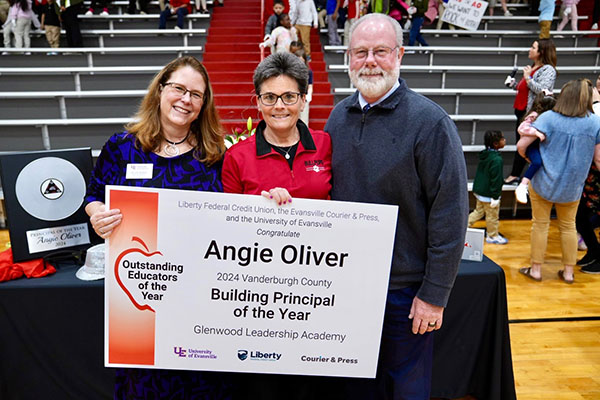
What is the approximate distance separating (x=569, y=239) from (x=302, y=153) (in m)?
2.91

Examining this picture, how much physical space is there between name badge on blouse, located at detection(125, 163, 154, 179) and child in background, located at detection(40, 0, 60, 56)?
6.66 m

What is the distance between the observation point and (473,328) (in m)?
2.03

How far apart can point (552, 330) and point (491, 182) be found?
187 centimetres

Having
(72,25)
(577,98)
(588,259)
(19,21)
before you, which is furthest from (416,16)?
(19,21)

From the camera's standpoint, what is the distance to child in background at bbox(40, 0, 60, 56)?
7078 mm

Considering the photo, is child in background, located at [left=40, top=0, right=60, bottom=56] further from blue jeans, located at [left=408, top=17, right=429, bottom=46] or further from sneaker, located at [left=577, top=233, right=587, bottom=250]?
sneaker, located at [left=577, top=233, right=587, bottom=250]

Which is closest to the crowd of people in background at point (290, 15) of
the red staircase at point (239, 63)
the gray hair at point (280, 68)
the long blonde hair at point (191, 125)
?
the red staircase at point (239, 63)

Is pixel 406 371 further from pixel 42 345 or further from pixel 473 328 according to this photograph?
pixel 42 345

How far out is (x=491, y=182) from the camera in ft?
14.5

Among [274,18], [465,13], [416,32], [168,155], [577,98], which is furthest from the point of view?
[465,13]

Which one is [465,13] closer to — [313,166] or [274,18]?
[274,18]

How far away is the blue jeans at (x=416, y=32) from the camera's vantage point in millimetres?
7195

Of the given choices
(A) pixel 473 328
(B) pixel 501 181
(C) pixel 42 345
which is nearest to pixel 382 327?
(A) pixel 473 328

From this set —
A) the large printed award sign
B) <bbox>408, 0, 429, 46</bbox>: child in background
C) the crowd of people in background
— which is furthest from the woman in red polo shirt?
<bbox>408, 0, 429, 46</bbox>: child in background
